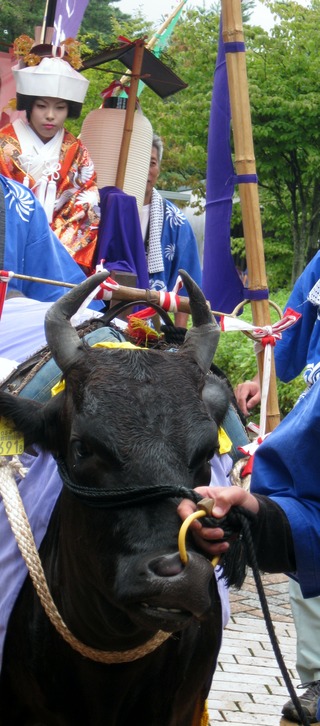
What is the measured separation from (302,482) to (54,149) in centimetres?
430

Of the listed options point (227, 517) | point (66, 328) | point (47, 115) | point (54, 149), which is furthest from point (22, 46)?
point (227, 517)

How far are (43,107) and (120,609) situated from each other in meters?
4.31

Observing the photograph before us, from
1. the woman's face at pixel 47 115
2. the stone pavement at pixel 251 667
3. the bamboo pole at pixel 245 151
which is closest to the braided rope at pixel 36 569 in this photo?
the stone pavement at pixel 251 667

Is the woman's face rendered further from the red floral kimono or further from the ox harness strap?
the ox harness strap

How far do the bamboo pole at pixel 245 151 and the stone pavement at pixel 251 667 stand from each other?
1312mm

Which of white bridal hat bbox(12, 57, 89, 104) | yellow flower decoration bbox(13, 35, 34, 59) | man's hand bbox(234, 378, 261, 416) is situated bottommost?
man's hand bbox(234, 378, 261, 416)

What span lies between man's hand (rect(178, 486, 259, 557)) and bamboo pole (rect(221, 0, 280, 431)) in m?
2.83

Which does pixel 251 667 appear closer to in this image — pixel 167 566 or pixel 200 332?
pixel 200 332

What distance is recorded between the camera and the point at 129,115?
704 centimetres

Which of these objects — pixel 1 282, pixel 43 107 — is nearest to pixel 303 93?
pixel 43 107

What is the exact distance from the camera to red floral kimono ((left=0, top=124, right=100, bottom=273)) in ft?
20.4

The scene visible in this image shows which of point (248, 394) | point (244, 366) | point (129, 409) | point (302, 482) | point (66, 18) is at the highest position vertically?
point (66, 18)

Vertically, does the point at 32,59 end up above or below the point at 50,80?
above

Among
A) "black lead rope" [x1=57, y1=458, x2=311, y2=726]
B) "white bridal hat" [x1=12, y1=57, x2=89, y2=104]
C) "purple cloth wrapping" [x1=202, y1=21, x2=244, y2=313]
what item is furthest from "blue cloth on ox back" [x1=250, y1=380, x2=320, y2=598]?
"white bridal hat" [x1=12, y1=57, x2=89, y2=104]
